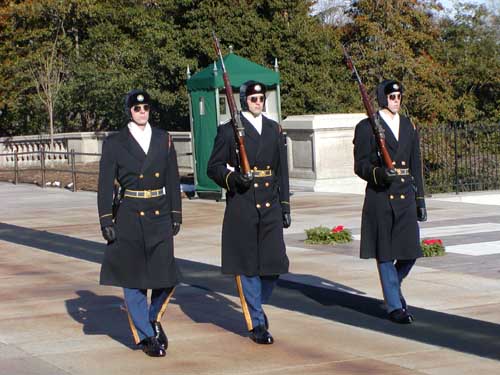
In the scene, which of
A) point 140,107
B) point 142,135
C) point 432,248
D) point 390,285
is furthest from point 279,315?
point 432,248

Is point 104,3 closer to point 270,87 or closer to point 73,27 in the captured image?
point 73,27

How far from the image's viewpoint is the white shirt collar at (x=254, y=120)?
27.2 feet

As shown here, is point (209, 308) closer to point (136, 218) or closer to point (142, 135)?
point (136, 218)

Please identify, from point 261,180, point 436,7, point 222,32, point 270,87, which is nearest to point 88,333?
point 261,180

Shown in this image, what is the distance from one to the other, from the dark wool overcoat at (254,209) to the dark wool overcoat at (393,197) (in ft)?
2.91

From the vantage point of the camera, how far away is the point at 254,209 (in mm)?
8297

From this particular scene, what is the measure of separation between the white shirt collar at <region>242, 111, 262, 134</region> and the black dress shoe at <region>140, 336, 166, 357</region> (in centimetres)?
170

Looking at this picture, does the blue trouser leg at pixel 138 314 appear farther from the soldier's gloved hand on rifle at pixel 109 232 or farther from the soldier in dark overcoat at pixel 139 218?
the soldier's gloved hand on rifle at pixel 109 232

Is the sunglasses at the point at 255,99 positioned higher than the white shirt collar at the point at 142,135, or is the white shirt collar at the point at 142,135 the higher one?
the sunglasses at the point at 255,99

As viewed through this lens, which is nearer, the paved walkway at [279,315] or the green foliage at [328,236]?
the paved walkway at [279,315]

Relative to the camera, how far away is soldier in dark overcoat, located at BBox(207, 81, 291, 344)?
822 centimetres

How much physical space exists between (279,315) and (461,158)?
1497 centimetres

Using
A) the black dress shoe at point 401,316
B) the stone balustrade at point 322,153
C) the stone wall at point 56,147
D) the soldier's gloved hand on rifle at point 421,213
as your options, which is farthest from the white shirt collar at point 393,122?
the stone wall at point 56,147

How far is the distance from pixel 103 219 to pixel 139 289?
1.79 ft
